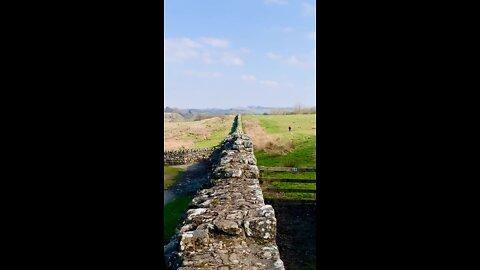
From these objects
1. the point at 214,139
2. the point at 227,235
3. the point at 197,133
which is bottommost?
the point at 227,235

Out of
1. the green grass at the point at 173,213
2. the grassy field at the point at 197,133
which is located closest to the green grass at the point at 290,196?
the green grass at the point at 173,213

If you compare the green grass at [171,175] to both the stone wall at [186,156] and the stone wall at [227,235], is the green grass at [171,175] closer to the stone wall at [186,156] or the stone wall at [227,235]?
the stone wall at [186,156]

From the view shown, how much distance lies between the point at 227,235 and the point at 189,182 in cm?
A: 840

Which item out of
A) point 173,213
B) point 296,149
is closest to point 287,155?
point 296,149

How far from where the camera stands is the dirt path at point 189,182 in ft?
36.1

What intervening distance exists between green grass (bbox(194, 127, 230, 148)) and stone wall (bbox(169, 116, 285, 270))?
40.3 feet

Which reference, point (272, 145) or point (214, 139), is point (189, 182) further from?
point (214, 139)

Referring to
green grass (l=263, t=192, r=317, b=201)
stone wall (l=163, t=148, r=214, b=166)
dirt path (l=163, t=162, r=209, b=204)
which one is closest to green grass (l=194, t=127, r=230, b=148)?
stone wall (l=163, t=148, r=214, b=166)

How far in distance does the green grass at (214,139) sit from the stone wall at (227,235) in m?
12.3

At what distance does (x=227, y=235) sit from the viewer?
3859 millimetres

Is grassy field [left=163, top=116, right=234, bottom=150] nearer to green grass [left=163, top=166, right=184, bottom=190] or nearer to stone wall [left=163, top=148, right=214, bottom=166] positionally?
stone wall [left=163, top=148, right=214, bottom=166]
